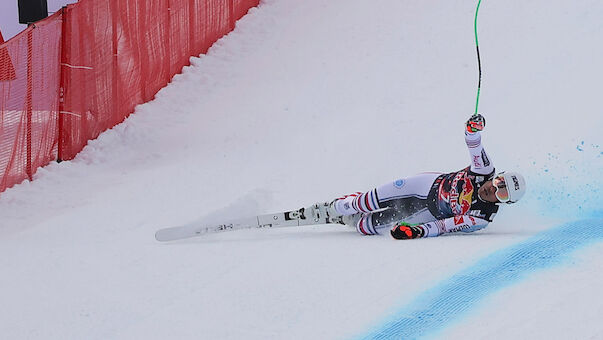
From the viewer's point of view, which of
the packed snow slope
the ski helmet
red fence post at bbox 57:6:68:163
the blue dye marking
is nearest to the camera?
the blue dye marking

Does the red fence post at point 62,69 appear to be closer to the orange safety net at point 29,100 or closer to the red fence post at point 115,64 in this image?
the orange safety net at point 29,100

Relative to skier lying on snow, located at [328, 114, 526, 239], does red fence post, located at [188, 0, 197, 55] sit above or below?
above

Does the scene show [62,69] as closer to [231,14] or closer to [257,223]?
[257,223]

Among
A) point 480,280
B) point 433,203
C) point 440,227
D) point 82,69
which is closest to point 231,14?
point 82,69

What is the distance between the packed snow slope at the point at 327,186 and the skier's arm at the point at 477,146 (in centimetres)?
39

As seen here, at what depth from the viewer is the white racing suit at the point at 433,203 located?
473 cm

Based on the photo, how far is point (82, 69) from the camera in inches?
285

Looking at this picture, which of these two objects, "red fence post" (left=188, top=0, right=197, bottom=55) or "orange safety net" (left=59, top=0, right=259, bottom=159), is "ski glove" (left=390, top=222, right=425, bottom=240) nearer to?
"orange safety net" (left=59, top=0, right=259, bottom=159)

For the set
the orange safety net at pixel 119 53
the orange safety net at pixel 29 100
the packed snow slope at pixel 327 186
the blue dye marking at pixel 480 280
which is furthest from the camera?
the orange safety net at pixel 119 53

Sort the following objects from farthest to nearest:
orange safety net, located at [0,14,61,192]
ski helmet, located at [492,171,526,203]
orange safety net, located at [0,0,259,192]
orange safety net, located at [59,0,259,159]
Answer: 1. orange safety net, located at [59,0,259,159]
2. orange safety net, located at [0,0,259,192]
3. orange safety net, located at [0,14,61,192]
4. ski helmet, located at [492,171,526,203]

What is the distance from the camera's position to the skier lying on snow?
4.66 m

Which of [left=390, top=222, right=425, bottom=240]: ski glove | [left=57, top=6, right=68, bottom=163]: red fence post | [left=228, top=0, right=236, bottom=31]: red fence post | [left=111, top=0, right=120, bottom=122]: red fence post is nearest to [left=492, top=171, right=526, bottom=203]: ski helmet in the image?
[left=390, top=222, right=425, bottom=240]: ski glove

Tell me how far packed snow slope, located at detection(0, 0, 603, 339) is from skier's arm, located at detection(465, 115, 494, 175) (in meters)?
0.39

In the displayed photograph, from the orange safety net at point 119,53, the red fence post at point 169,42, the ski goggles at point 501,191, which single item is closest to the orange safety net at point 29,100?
the orange safety net at point 119,53
